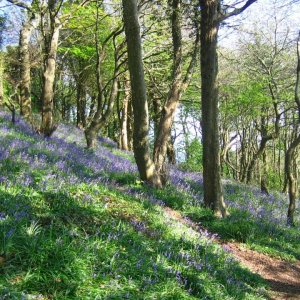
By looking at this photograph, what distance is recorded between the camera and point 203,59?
904 centimetres

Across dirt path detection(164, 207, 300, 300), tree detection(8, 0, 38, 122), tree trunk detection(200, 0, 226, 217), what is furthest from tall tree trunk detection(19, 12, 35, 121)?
dirt path detection(164, 207, 300, 300)

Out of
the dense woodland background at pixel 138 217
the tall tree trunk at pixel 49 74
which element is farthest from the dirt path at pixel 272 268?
the tall tree trunk at pixel 49 74

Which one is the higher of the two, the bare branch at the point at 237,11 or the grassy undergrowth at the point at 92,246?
the bare branch at the point at 237,11

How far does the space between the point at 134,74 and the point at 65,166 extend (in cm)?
252

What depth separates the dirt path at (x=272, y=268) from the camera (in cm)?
653

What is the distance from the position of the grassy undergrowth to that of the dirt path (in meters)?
0.51

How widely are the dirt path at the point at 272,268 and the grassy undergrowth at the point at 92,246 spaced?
51cm

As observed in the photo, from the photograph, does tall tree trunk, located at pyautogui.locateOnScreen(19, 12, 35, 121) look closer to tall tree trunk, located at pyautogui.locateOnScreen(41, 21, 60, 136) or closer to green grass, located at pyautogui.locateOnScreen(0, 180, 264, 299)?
tall tree trunk, located at pyautogui.locateOnScreen(41, 21, 60, 136)

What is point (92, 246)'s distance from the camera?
4.68m

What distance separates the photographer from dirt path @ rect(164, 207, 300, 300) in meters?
6.53

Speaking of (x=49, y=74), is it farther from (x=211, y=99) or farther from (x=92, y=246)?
(x=92, y=246)

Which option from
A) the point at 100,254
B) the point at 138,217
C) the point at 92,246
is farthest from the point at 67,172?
the point at 100,254

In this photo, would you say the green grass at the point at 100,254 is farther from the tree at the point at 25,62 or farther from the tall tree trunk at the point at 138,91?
the tree at the point at 25,62

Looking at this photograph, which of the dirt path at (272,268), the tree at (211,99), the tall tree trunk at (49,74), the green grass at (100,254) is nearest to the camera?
the green grass at (100,254)
